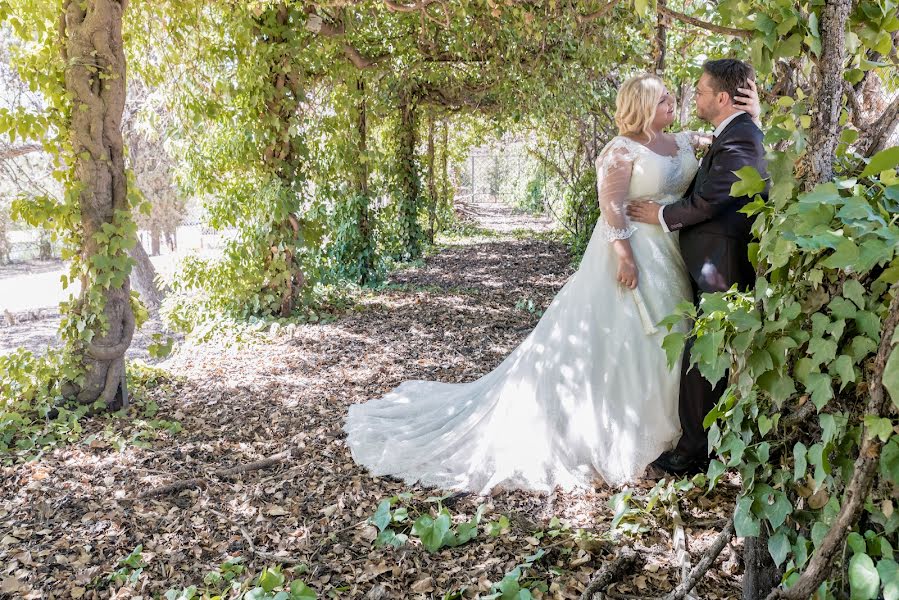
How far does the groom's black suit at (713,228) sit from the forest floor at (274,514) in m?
Answer: 0.35

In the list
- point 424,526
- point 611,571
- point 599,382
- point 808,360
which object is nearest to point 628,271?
point 599,382

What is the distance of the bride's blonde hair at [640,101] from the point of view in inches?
112

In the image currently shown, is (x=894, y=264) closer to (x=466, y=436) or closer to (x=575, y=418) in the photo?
(x=575, y=418)

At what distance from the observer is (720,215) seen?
2.69 m

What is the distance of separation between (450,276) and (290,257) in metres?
3.48

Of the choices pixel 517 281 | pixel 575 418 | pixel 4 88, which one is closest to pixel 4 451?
pixel 575 418

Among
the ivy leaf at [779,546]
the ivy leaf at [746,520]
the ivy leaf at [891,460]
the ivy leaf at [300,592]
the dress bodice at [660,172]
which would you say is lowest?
the ivy leaf at [300,592]

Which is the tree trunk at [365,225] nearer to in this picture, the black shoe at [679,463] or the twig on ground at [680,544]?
the black shoe at [679,463]

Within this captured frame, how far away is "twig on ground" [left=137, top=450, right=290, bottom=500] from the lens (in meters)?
3.03

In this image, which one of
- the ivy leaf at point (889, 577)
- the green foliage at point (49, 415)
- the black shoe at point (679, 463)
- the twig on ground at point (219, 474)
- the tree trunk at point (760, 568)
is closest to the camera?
the ivy leaf at point (889, 577)

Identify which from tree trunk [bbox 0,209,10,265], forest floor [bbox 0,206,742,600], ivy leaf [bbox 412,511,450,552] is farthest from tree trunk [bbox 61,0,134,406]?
tree trunk [bbox 0,209,10,265]

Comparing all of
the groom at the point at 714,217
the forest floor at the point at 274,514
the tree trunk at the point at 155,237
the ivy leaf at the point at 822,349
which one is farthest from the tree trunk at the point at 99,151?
the tree trunk at the point at 155,237

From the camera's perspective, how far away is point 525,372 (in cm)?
320

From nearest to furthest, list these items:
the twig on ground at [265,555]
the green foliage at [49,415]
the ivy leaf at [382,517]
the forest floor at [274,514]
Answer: the forest floor at [274,514] < the twig on ground at [265,555] < the ivy leaf at [382,517] < the green foliage at [49,415]
